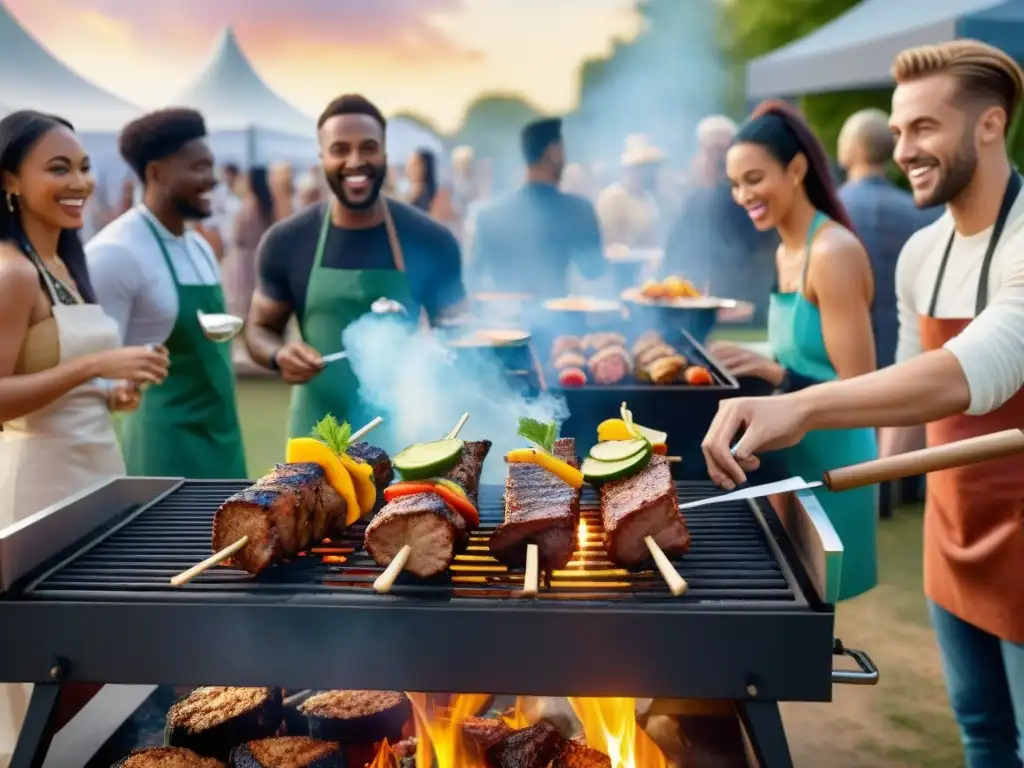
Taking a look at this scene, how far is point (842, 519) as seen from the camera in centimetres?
367

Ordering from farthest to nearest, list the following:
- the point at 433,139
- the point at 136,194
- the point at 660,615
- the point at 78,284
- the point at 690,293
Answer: the point at 433,139
the point at 136,194
the point at 690,293
the point at 78,284
the point at 660,615

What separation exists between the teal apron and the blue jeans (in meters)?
0.65

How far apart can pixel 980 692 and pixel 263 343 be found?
11.4 ft

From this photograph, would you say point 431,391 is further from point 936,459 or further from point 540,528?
point 936,459

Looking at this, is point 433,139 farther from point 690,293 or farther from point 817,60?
point 690,293

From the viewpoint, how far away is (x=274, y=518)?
1942 mm

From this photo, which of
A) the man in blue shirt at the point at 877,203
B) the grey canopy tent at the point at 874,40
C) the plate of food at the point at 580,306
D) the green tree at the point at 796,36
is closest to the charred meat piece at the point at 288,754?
the plate of food at the point at 580,306

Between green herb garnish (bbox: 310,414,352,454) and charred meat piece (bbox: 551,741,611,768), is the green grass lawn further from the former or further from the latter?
green herb garnish (bbox: 310,414,352,454)

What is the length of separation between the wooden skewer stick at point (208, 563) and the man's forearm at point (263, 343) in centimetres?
227

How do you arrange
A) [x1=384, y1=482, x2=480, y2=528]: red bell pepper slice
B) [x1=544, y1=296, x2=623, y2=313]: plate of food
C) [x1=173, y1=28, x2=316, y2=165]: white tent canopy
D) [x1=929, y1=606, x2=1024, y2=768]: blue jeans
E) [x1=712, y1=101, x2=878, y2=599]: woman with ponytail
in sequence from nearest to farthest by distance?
1. [x1=384, y1=482, x2=480, y2=528]: red bell pepper slice
2. [x1=929, y1=606, x2=1024, y2=768]: blue jeans
3. [x1=712, y1=101, x2=878, y2=599]: woman with ponytail
4. [x1=544, y1=296, x2=623, y2=313]: plate of food
5. [x1=173, y1=28, x2=316, y2=165]: white tent canopy

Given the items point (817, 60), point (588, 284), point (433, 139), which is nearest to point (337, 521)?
point (588, 284)

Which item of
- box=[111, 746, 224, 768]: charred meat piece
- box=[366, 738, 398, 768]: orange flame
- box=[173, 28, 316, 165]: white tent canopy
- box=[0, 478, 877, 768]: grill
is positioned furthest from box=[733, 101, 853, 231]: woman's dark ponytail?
box=[173, 28, 316, 165]: white tent canopy

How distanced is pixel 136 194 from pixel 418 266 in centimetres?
1112

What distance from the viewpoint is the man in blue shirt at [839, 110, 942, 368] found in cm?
643
